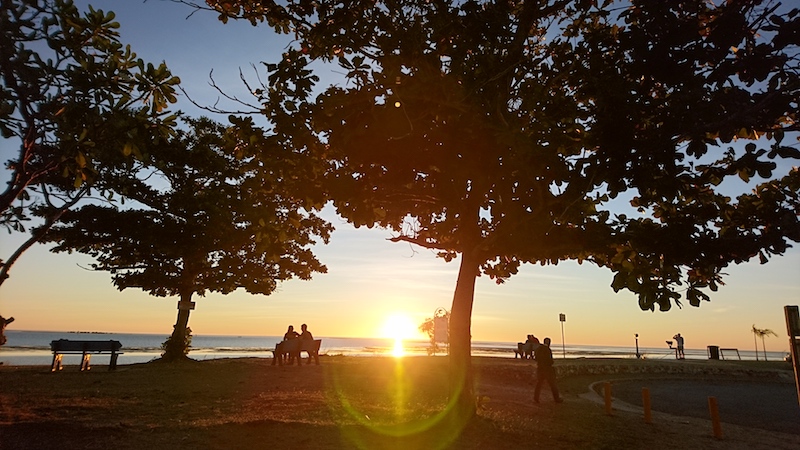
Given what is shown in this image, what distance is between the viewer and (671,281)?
7.31 metres

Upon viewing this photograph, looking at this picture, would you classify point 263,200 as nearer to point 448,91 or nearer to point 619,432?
point 448,91

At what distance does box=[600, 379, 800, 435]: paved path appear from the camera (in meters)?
15.1

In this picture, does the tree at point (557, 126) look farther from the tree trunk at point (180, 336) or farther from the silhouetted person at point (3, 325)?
the tree trunk at point (180, 336)

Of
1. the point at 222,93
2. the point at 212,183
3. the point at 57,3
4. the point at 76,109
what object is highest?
the point at 212,183

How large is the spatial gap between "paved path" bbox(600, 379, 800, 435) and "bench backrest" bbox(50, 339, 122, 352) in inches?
736

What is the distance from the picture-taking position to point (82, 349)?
17.4 meters

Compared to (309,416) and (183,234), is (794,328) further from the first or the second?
(183,234)

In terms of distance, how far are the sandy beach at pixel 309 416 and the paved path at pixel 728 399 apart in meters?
0.19

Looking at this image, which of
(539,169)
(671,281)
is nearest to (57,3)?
(539,169)

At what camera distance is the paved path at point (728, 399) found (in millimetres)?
15148

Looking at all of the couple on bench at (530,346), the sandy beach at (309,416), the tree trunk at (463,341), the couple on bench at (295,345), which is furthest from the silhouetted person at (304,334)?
the tree trunk at (463,341)

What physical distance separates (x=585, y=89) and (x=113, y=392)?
12711 millimetres

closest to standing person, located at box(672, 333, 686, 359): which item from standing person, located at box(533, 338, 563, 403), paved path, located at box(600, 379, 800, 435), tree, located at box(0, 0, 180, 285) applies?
paved path, located at box(600, 379, 800, 435)

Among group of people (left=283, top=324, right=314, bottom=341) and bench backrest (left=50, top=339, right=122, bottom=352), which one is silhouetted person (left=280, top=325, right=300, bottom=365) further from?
bench backrest (left=50, top=339, right=122, bottom=352)
